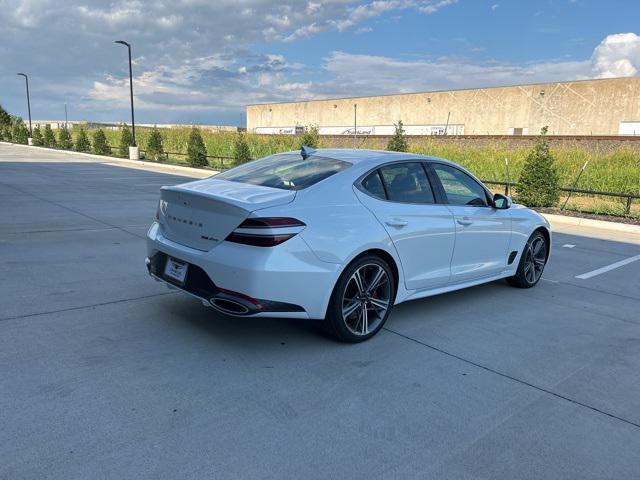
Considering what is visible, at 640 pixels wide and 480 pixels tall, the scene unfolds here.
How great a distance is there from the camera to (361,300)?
4.33 metres

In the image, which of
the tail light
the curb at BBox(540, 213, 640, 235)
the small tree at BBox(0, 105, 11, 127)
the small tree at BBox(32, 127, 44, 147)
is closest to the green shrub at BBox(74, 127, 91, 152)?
the small tree at BBox(32, 127, 44, 147)

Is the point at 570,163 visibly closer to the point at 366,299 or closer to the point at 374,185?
the point at 374,185

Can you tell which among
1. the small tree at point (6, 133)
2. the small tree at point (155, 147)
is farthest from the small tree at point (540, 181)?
the small tree at point (6, 133)

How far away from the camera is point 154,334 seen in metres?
4.32

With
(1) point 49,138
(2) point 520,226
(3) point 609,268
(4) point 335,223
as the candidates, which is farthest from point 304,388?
(1) point 49,138

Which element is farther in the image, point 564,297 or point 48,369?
point 564,297

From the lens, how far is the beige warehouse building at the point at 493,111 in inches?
1727

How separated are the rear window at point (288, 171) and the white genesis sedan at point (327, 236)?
16 mm

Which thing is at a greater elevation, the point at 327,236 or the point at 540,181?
the point at 327,236

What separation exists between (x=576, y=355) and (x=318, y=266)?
231 cm

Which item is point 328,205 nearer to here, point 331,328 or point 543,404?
point 331,328

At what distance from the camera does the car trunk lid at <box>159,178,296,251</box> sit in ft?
12.6

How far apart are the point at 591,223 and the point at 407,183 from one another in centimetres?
968

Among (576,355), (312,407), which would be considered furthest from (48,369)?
(576,355)
